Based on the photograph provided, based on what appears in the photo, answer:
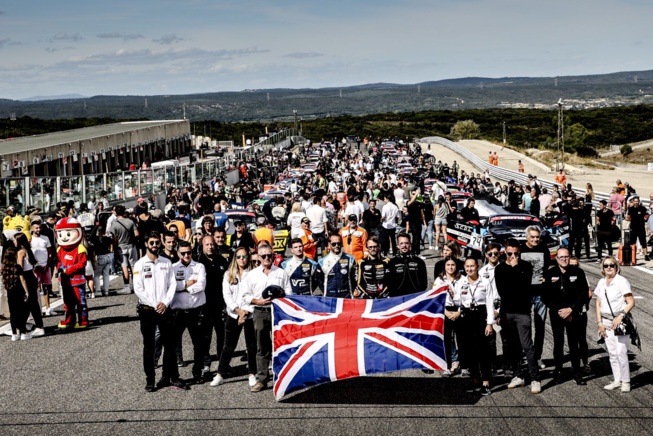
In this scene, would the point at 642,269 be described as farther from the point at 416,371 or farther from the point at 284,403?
the point at 284,403

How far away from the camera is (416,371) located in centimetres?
1108

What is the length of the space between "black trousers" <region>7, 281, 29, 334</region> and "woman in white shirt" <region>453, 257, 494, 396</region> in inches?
266

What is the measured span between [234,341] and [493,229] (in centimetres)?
1201

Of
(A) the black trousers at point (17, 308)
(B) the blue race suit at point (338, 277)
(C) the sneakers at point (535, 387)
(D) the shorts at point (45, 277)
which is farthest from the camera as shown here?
(D) the shorts at point (45, 277)

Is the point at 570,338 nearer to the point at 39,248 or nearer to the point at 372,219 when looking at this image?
the point at 39,248

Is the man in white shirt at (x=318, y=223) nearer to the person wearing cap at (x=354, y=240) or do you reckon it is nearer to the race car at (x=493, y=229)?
the person wearing cap at (x=354, y=240)

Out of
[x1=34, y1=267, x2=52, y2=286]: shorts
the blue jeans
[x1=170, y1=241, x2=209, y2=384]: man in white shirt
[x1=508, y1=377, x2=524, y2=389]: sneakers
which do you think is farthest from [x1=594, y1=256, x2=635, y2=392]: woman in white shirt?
the blue jeans

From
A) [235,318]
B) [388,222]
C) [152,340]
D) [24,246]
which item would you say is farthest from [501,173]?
[152,340]

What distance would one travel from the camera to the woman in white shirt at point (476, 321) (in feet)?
32.6

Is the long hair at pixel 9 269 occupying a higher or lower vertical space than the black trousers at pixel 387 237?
higher

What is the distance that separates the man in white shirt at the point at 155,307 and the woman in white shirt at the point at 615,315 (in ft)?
16.4

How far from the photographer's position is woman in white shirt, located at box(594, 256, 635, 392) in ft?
32.5

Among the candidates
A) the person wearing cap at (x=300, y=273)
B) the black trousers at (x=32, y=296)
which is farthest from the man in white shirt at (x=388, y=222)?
the person wearing cap at (x=300, y=273)

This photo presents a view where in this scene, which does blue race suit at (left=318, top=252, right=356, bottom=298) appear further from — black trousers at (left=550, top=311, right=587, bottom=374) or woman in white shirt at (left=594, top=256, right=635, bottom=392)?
woman in white shirt at (left=594, top=256, right=635, bottom=392)
